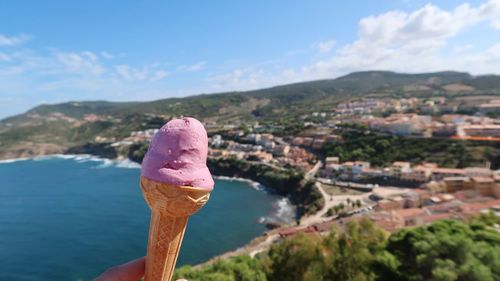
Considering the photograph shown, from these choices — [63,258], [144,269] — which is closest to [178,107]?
[63,258]

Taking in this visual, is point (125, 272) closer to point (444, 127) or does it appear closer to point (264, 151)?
point (444, 127)

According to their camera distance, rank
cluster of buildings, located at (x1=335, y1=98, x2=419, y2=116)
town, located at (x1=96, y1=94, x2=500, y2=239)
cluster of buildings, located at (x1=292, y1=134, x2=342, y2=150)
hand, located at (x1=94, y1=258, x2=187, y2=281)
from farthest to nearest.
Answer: cluster of buildings, located at (x1=335, y1=98, x2=419, y2=116), cluster of buildings, located at (x1=292, y1=134, x2=342, y2=150), town, located at (x1=96, y1=94, x2=500, y2=239), hand, located at (x1=94, y1=258, x2=187, y2=281)

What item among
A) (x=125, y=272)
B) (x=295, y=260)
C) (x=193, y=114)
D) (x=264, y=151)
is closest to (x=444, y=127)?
(x=264, y=151)

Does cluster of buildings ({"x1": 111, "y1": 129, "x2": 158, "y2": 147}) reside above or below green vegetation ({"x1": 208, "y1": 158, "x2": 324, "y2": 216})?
above

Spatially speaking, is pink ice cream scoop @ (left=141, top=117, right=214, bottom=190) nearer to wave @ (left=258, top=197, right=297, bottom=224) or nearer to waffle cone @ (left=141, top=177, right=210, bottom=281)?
waffle cone @ (left=141, top=177, right=210, bottom=281)

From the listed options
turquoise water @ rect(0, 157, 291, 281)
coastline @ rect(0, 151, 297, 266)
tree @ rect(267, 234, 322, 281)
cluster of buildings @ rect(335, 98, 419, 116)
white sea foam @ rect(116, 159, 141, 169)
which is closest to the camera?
tree @ rect(267, 234, 322, 281)

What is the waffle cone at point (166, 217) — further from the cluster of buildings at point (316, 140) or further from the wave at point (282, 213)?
the cluster of buildings at point (316, 140)

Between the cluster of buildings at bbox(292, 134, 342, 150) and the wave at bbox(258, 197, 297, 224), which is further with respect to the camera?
the cluster of buildings at bbox(292, 134, 342, 150)

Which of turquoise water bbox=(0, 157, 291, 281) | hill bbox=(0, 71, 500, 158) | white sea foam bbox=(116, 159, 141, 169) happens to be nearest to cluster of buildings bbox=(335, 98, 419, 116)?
hill bbox=(0, 71, 500, 158)
